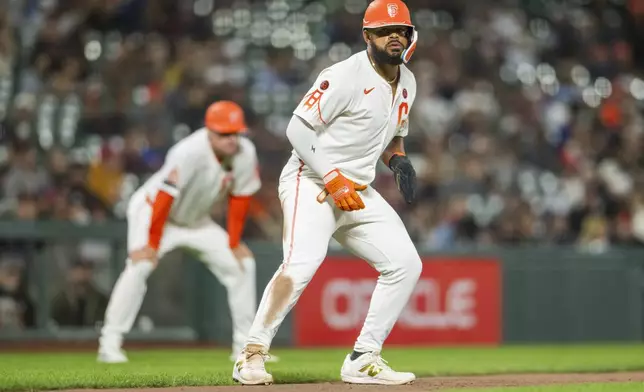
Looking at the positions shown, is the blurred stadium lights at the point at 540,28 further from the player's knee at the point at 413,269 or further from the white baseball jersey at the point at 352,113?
the player's knee at the point at 413,269

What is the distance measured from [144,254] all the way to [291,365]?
1.67m

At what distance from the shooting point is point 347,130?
279 inches

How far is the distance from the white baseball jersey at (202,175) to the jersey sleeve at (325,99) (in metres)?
3.42

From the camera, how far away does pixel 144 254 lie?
10.3 metres

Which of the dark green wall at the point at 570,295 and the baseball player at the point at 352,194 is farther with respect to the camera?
the dark green wall at the point at 570,295

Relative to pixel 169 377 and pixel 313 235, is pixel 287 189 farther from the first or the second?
pixel 169 377

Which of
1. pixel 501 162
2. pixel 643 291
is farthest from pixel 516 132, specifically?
pixel 643 291

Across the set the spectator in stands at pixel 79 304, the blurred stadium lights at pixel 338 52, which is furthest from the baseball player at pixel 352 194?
the blurred stadium lights at pixel 338 52

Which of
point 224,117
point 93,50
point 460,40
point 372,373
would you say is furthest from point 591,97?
point 372,373

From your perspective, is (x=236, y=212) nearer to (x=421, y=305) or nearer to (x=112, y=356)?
(x=112, y=356)

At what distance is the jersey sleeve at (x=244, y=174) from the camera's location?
1036 centimetres

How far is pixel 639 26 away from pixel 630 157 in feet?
10.6

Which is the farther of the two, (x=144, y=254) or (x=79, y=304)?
(x=79, y=304)

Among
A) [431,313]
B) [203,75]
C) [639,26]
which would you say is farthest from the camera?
[639,26]
